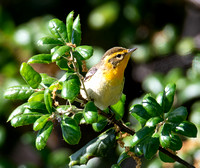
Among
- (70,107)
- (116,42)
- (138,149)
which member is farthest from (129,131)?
(116,42)

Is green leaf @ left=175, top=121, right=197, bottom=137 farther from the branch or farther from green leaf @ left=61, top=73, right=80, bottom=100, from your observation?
green leaf @ left=61, top=73, right=80, bottom=100

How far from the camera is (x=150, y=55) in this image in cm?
405

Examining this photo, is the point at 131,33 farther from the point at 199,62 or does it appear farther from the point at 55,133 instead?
the point at 55,133

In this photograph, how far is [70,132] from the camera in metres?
1.60

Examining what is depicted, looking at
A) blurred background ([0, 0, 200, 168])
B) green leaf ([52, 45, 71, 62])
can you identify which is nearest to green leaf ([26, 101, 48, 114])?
A: green leaf ([52, 45, 71, 62])

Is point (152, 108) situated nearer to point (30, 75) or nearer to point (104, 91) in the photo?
point (104, 91)

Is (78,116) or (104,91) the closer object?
(78,116)

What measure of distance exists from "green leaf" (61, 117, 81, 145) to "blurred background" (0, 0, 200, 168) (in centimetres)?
170

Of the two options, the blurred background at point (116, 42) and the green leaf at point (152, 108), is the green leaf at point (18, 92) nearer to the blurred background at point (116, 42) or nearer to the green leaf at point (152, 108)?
the green leaf at point (152, 108)

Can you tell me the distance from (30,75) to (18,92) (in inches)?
5.0

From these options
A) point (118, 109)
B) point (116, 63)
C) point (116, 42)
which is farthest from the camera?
point (116, 42)

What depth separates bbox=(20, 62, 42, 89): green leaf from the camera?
5.52ft

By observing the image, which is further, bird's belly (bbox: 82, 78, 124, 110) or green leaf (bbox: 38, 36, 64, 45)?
bird's belly (bbox: 82, 78, 124, 110)

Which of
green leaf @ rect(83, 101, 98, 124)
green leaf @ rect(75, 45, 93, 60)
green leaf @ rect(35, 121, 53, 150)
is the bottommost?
green leaf @ rect(35, 121, 53, 150)
